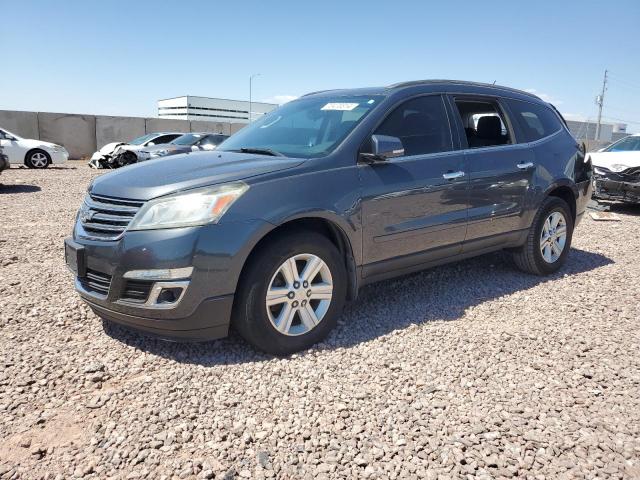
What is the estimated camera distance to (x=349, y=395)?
109 inches

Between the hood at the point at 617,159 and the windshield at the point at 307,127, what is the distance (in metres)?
7.95

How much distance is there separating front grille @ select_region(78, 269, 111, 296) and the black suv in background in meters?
0.01

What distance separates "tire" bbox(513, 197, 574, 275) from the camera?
16.3ft

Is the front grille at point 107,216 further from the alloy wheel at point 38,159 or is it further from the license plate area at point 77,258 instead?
the alloy wheel at point 38,159

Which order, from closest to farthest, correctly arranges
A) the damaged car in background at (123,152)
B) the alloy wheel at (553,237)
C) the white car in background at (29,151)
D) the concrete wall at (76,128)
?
1. the alloy wheel at (553,237)
2. the white car in background at (29,151)
3. the damaged car in background at (123,152)
4. the concrete wall at (76,128)

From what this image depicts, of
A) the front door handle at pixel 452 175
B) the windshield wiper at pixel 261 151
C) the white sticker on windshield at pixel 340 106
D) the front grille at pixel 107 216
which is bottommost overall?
the front grille at pixel 107 216

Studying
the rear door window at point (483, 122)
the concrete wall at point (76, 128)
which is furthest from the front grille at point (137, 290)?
the concrete wall at point (76, 128)

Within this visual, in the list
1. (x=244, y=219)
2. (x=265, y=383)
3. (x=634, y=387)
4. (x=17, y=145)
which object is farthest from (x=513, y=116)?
(x=17, y=145)

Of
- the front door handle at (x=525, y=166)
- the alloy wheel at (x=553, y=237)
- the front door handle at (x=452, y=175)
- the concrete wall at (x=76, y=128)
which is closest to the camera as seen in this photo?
the front door handle at (x=452, y=175)

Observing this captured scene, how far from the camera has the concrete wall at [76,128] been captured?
2270cm

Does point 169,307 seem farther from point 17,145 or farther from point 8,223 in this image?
point 17,145

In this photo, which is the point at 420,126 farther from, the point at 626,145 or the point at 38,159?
the point at 38,159

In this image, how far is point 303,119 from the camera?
4121 mm

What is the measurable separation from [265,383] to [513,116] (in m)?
3.62
